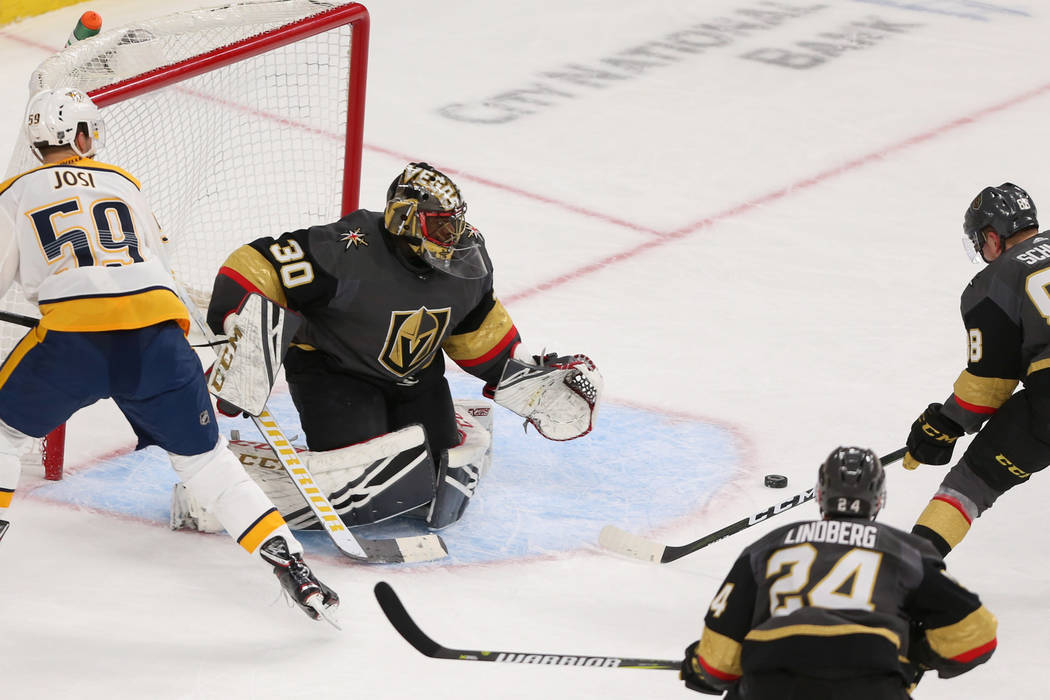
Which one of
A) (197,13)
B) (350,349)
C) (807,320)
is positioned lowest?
(807,320)

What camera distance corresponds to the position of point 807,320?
16.7 ft

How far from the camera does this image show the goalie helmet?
3.27 metres

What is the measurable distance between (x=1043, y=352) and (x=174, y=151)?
2.43 metres

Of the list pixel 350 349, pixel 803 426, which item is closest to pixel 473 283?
pixel 350 349

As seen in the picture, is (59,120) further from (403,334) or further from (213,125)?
(213,125)

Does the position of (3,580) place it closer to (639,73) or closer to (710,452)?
(710,452)

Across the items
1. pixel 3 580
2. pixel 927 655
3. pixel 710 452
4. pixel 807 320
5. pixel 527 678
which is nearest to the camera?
pixel 927 655

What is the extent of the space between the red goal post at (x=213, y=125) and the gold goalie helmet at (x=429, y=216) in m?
0.71

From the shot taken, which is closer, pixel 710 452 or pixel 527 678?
pixel 527 678

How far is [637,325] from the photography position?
5020 millimetres

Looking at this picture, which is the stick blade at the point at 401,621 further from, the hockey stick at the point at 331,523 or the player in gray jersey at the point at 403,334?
the player in gray jersey at the point at 403,334

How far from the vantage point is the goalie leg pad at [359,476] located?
12.0 feet

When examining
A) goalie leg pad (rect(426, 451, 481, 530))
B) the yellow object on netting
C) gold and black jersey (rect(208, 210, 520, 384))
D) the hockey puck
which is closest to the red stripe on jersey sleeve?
gold and black jersey (rect(208, 210, 520, 384))

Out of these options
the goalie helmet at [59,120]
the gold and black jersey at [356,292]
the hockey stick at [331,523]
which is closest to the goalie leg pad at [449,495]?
the hockey stick at [331,523]
